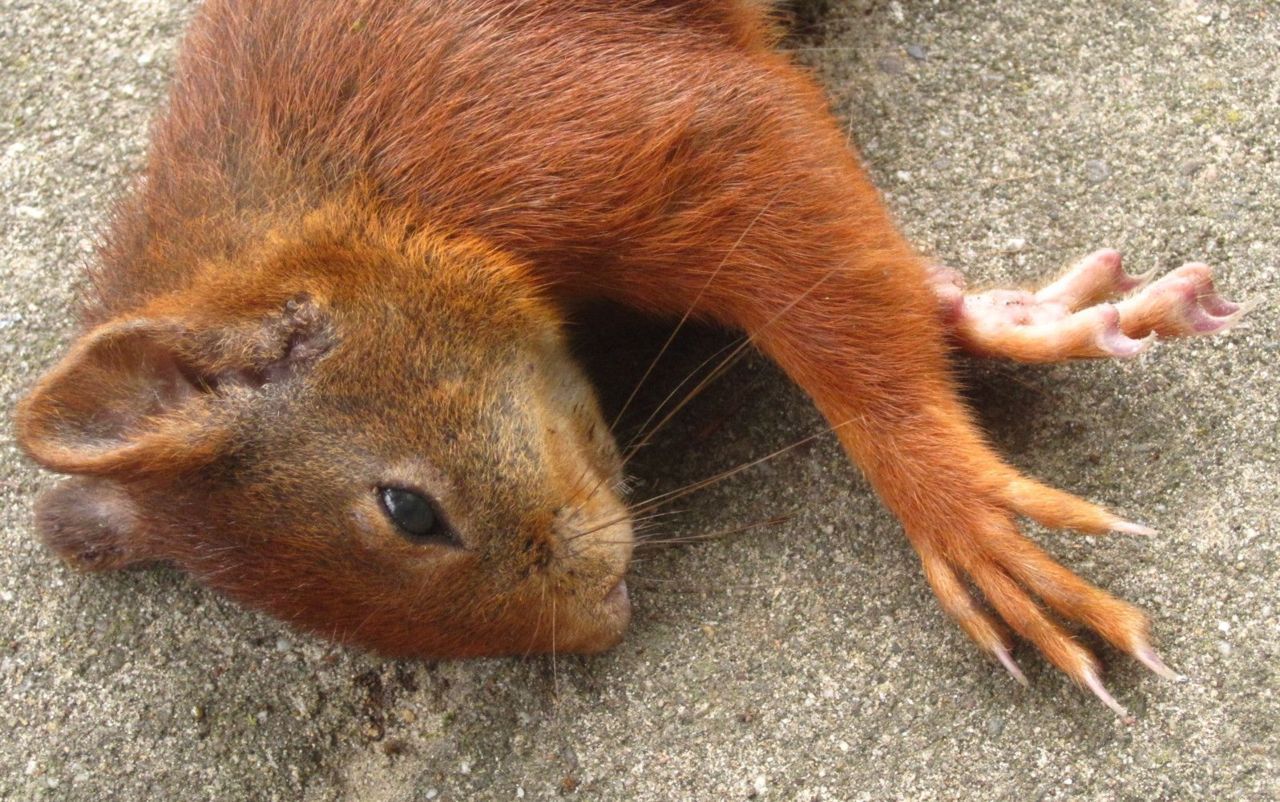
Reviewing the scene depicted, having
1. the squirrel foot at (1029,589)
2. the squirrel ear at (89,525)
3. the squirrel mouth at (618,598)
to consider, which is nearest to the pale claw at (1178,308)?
the squirrel foot at (1029,589)

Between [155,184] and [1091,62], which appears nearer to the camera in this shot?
[155,184]

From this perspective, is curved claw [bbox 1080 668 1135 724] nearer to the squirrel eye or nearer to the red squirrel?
the red squirrel

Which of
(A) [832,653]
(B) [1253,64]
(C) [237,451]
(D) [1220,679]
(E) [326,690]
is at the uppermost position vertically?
(B) [1253,64]

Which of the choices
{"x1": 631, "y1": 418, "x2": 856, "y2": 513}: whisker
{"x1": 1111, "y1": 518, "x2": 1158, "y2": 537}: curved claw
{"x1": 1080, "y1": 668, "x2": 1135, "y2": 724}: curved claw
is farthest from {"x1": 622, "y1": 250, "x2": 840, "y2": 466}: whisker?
{"x1": 1080, "y1": 668, "x2": 1135, "y2": 724}: curved claw

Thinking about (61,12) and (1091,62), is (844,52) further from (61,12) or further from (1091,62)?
(61,12)

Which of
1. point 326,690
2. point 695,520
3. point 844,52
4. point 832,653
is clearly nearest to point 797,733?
point 832,653

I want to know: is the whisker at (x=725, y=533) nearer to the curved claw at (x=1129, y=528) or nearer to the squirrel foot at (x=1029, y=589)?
the squirrel foot at (x=1029, y=589)
